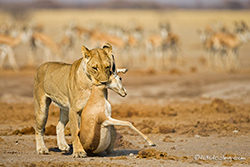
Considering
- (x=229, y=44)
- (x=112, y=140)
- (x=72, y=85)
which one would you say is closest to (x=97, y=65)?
(x=72, y=85)

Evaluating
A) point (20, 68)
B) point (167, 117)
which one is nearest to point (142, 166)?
point (167, 117)

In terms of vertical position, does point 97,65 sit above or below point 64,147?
above

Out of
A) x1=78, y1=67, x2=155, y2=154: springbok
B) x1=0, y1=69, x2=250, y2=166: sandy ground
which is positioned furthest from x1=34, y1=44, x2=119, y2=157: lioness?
x1=0, y1=69, x2=250, y2=166: sandy ground

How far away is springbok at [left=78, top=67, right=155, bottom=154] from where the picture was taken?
673 centimetres

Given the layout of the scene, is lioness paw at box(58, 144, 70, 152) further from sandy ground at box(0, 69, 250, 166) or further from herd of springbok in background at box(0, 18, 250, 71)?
herd of springbok in background at box(0, 18, 250, 71)

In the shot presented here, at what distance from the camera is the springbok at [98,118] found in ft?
22.1

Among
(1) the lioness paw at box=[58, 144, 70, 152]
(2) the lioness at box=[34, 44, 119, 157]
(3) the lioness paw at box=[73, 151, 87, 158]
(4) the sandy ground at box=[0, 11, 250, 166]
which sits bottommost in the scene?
(4) the sandy ground at box=[0, 11, 250, 166]

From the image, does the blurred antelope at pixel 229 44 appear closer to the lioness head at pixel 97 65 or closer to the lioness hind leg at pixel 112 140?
the lioness hind leg at pixel 112 140


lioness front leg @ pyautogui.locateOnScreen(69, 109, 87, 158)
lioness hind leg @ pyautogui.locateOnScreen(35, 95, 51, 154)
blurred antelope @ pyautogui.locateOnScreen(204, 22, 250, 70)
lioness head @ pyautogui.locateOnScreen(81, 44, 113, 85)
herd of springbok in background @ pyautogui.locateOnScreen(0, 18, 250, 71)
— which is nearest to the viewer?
lioness head @ pyautogui.locateOnScreen(81, 44, 113, 85)

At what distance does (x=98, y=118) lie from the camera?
6.77m

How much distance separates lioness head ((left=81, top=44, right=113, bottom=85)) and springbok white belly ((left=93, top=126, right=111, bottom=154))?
0.70m

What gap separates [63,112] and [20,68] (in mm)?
18822

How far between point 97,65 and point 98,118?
78cm

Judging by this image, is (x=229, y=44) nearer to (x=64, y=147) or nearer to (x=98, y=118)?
(x=64, y=147)
